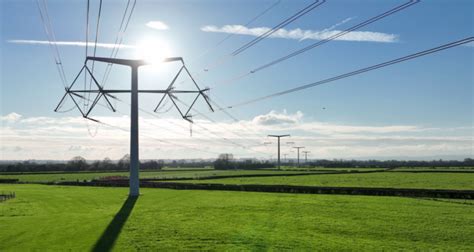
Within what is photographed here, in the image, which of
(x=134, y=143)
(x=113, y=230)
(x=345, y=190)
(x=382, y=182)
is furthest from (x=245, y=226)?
(x=382, y=182)

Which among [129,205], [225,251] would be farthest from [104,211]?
[225,251]

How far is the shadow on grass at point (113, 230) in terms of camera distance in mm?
20562

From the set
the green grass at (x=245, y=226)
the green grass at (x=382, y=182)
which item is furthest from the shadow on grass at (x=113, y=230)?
the green grass at (x=382, y=182)

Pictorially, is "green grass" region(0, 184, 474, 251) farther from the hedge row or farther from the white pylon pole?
the white pylon pole

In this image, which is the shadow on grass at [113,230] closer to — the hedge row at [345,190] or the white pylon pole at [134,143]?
the white pylon pole at [134,143]

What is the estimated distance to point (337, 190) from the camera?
49188 mm

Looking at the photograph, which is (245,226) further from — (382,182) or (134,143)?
(382,182)

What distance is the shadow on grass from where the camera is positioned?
67.5 feet

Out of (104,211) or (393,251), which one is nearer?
(393,251)

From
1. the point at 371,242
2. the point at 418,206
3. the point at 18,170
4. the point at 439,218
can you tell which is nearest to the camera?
the point at 371,242

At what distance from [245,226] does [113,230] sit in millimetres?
7811

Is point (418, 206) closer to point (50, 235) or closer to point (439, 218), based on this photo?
point (439, 218)

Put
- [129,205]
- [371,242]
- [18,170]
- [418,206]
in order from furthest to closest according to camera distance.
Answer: [18,170]
[129,205]
[418,206]
[371,242]

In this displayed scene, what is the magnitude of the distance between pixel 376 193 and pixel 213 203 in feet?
63.6
